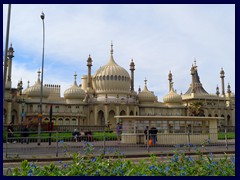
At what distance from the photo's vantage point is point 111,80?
52344 millimetres

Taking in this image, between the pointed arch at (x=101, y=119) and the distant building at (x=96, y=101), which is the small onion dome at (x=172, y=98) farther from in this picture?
the pointed arch at (x=101, y=119)

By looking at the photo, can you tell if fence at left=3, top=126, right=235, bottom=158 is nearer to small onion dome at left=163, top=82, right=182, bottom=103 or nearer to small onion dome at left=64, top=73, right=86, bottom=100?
small onion dome at left=64, top=73, right=86, bottom=100

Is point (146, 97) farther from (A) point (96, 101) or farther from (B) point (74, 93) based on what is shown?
(B) point (74, 93)

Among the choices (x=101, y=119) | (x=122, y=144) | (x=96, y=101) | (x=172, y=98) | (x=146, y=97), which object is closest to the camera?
(x=122, y=144)

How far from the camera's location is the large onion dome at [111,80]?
52.3 metres

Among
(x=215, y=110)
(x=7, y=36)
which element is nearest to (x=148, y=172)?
(x=7, y=36)

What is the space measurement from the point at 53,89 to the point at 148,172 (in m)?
57.3

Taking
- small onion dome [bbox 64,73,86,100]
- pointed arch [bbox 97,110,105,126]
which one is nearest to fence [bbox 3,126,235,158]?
pointed arch [bbox 97,110,105,126]

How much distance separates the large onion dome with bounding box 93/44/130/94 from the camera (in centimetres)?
5231

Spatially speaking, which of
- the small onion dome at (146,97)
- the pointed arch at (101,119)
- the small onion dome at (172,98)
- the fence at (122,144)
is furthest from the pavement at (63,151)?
the small onion dome at (172,98)

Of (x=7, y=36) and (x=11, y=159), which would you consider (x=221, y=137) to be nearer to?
(x=11, y=159)

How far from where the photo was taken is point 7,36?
8367 millimetres

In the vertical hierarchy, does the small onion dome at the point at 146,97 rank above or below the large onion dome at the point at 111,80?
below

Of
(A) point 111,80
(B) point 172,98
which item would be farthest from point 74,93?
(B) point 172,98
